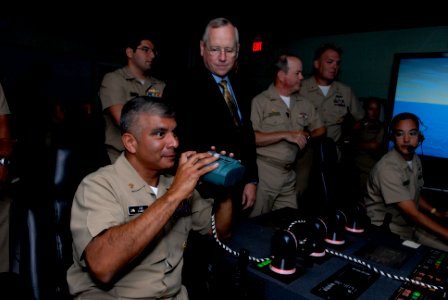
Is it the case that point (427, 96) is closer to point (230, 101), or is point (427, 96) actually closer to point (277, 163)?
point (277, 163)

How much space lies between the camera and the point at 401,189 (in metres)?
2.07

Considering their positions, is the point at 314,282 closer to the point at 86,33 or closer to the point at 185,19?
the point at 185,19

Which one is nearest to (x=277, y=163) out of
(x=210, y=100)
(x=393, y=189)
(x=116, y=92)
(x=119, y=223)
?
(x=393, y=189)

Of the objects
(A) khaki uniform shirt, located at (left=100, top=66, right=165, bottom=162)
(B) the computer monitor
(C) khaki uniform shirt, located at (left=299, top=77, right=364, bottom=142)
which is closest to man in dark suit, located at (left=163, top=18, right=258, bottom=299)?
(A) khaki uniform shirt, located at (left=100, top=66, right=165, bottom=162)

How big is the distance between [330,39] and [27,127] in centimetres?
380

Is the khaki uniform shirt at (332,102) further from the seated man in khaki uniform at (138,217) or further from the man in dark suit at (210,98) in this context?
the seated man in khaki uniform at (138,217)

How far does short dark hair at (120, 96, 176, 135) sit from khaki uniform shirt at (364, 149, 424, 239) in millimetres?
1464

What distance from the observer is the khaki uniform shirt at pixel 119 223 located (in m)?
1.09

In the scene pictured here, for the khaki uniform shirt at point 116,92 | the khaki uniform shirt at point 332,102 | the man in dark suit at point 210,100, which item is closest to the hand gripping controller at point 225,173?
the man in dark suit at point 210,100

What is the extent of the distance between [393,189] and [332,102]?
1.23m

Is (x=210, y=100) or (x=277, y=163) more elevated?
(x=210, y=100)

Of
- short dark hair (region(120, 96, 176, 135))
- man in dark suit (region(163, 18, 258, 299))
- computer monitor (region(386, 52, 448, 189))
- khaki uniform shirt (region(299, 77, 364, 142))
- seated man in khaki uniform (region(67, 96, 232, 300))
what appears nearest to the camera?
seated man in khaki uniform (region(67, 96, 232, 300))

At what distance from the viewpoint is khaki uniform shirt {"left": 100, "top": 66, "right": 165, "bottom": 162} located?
2436 millimetres

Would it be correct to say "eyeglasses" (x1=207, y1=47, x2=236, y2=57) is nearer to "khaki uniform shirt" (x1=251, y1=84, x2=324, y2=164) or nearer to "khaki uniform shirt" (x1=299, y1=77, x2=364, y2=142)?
"khaki uniform shirt" (x1=251, y1=84, x2=324, y2=164)
